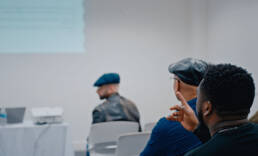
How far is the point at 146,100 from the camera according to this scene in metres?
4.68

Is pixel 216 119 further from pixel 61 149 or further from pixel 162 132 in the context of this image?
pixel 61 149

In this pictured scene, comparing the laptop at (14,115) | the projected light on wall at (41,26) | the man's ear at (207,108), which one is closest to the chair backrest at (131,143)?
the man's ear at (207,108)

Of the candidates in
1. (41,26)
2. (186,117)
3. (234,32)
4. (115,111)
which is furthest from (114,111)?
(41,26)

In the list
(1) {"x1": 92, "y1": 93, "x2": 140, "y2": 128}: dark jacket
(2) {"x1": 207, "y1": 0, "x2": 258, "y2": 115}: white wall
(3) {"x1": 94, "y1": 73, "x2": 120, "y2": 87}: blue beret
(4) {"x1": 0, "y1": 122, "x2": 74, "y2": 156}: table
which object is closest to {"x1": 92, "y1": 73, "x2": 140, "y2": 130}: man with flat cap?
(1) {"x1": 92, "y1": 93, "x2": 140, "y2": 128}: dark jacket

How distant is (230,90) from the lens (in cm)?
89

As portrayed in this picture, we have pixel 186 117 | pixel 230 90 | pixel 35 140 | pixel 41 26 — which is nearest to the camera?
pixel 230 90

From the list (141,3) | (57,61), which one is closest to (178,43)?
(141,3)

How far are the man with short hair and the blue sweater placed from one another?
0.44 m

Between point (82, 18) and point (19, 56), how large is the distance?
105 centimetres

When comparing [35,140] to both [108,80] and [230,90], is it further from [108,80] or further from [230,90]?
[230,90]

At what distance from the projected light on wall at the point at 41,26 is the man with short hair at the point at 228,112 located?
3662 mm

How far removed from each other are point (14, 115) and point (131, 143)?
1.50 metres

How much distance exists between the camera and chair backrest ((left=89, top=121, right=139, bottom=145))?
247cm

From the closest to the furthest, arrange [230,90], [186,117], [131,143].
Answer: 1. [230,90]
2. [186,117]
3. [131,143]
